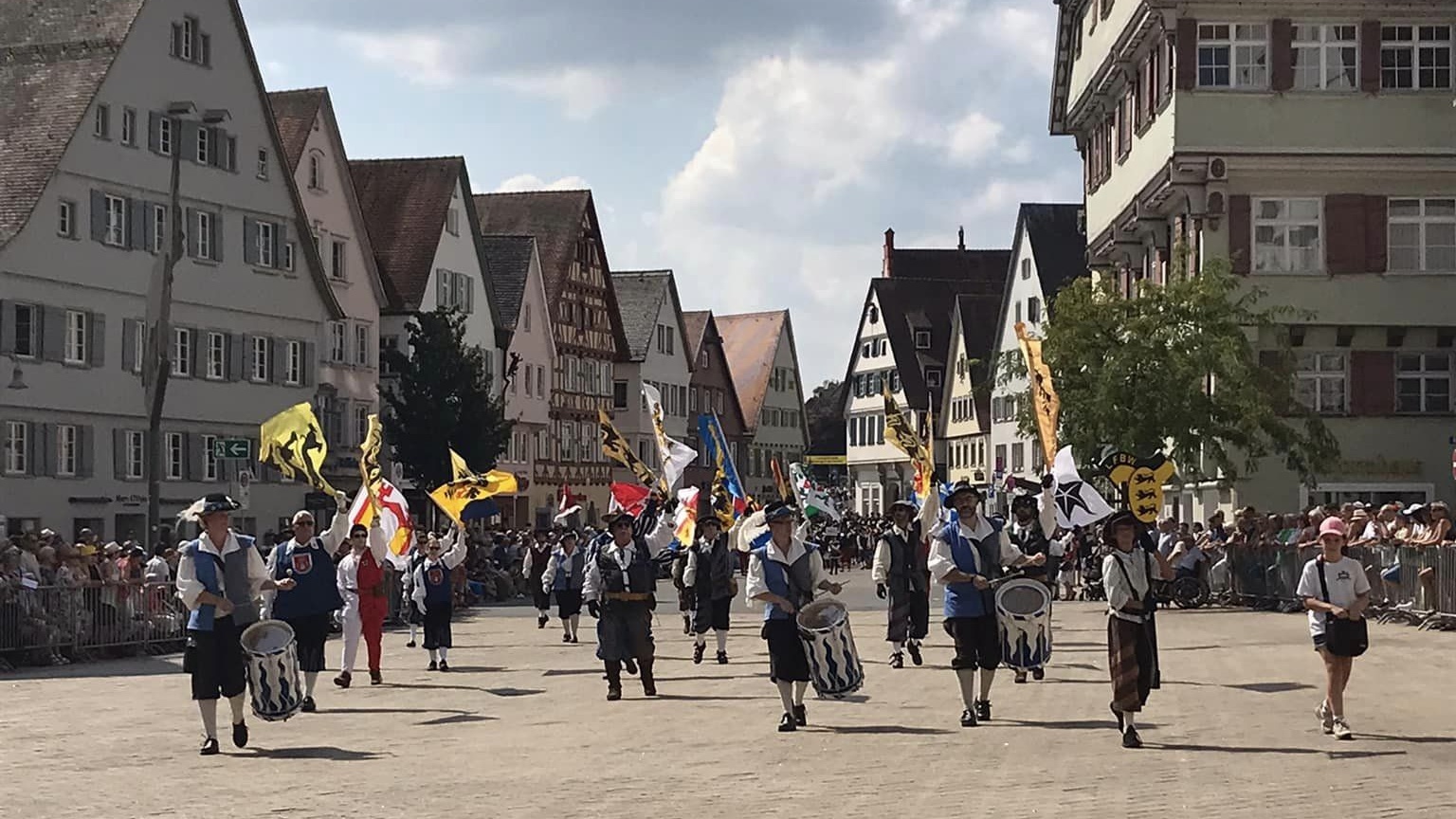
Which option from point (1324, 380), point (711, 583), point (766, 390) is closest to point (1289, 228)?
point (1324, 380)

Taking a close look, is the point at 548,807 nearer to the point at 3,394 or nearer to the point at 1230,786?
the point at 1230,786

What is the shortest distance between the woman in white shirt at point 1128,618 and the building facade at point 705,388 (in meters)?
82.6

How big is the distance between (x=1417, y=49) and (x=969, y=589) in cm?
3036

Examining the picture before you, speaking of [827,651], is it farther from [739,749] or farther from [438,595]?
[438,595]

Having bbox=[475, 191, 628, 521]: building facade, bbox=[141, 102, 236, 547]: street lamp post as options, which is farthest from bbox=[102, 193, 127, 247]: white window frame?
bbox=[475, 191, 628, 521]: building facade

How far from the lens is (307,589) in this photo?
70.5 feet

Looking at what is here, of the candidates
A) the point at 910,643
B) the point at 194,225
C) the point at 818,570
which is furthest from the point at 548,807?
the point at 194,225

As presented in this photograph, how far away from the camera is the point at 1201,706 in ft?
64.4

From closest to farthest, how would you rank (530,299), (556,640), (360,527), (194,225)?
(360,527)
(556,640)
(194,225)
(530,299)

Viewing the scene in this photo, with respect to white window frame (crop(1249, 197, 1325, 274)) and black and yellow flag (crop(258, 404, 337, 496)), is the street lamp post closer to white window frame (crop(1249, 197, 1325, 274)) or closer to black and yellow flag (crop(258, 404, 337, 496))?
black and yellow flag (crop(258, 404, 337, 496))

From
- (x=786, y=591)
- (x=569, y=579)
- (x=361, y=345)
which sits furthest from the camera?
(x=361, y=345)

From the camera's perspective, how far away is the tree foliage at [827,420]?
129 metres

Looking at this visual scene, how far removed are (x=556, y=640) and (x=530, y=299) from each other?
47.0 m

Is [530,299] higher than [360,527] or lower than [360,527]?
higher
